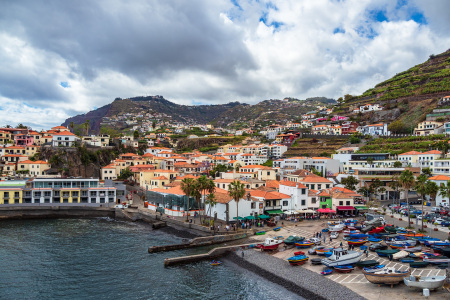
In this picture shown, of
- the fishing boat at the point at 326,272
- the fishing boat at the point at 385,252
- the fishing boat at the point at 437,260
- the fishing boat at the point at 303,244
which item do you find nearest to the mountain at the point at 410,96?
the fishing boat at the point at 385,252

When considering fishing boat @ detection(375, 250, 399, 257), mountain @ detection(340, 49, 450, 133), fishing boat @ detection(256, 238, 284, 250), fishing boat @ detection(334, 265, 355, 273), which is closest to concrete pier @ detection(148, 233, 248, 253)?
fishing boat @ detection(256, 238, 284, 250)

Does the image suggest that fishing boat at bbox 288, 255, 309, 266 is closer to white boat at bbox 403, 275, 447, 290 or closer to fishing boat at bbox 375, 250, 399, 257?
fishing boat at bbox 375, 250, 399, 257

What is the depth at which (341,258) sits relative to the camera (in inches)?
1144

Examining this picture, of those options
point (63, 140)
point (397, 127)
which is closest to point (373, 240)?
point (397, 127)

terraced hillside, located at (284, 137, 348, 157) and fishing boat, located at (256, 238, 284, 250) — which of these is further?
terraced hillside, located at (284, 137, 348, 157)

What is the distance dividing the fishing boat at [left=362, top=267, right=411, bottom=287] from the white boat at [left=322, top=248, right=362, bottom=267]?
359cm

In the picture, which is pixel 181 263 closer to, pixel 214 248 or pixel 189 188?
pixel 214 248

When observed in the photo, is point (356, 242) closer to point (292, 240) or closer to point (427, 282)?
point (292, 240)

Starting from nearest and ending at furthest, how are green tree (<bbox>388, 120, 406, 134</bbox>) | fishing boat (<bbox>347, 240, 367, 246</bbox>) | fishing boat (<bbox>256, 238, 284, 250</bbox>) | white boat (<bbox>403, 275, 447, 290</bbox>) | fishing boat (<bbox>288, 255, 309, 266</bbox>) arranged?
white boat (<bbox>403, 275, 447, 290</bbox>) < fishing boat (<bbox>288, 255, 309, 266</bbox>) < fishing boat (<bbox>347, 240, 367, 246</bbox>) < fishing boat (<bbox>256, 238, 284, 250</bbox>) < green tree (<bbox>388, 120, 406, 134</bbox>)

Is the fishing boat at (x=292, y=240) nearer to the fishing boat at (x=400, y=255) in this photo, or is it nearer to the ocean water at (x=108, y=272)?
the ocean water at (x=108, y=272)

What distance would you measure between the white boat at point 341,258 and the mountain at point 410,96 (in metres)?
92.7

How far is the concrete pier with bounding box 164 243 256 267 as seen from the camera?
33.3 m

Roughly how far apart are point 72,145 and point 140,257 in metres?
75.1

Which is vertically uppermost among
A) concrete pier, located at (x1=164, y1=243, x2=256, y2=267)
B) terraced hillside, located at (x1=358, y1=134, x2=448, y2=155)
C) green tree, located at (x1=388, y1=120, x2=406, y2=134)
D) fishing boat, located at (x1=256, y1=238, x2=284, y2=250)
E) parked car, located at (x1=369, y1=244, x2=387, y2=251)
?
green tree, located at (x1=388, y1=120, x2=406, y2=134)
